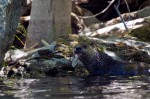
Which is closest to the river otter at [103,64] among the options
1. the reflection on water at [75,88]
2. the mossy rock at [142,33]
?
the reflection on water at [75,88]

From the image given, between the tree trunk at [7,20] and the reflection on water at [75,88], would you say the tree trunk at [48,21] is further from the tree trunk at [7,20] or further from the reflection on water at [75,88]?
the tree trunk at [7,20]

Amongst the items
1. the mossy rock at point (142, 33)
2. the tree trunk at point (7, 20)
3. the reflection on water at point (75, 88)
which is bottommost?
the reflection on water at point (75, 88)

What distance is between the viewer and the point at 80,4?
17234 mm

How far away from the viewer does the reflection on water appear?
5.93 m

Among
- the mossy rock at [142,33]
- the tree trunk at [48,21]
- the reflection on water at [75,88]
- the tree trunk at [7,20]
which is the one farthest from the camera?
the tree trunk at [48,21]

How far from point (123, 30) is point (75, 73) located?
3505mm

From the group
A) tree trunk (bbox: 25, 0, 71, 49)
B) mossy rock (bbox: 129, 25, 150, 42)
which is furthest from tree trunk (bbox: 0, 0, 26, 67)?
mossy rock (bbox: 129, 25, 150, 42)

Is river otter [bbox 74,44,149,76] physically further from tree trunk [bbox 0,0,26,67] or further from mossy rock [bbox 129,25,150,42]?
mossy rock [bbox 129,25,150,42]

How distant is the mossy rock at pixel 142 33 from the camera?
36.4 ft

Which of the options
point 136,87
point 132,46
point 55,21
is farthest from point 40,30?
point 136,87

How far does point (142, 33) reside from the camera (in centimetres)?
1123

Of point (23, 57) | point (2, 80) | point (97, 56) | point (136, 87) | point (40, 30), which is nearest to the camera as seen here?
point (136, 87)

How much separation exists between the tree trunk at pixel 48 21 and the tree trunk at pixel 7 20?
12.3 feet

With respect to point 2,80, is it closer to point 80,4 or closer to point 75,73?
point 75,73
